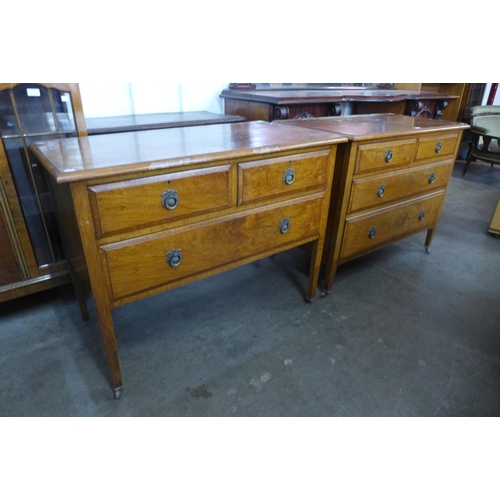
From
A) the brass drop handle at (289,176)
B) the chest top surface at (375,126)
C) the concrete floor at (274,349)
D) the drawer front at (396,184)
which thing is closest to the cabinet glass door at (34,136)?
the concrete floor at (274,349)

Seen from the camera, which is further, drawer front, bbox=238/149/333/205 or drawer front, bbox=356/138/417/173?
drawer front, bbox=356/138/417/173

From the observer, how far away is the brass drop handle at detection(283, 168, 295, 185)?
1.39 metres

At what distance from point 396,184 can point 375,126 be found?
12.1 inches

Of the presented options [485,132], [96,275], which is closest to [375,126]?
[96,275]

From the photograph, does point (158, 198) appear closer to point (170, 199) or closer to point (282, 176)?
point (170, 199)

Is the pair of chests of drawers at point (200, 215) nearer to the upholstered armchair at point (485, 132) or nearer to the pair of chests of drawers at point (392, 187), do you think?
the pair of chests of drawers at point (392, 187)

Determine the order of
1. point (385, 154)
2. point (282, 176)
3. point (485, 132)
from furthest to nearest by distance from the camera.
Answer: point (485, 132)
point (385, 154)
point (282, 176)

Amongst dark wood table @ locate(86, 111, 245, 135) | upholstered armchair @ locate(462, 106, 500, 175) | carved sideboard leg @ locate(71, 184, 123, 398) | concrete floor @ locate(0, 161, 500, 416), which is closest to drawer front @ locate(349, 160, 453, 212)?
concrete floor @ locate(0, 161, 500, 416)

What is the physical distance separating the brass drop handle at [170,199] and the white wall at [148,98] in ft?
3.80

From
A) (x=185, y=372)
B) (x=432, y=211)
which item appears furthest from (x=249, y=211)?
(x=432, y=211)

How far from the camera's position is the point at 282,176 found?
4.55 feet

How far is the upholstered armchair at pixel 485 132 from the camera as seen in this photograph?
3.76 m

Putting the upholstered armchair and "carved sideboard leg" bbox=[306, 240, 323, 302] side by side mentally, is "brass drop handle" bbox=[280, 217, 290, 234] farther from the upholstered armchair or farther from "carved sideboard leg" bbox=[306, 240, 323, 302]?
the upholstered armchair
